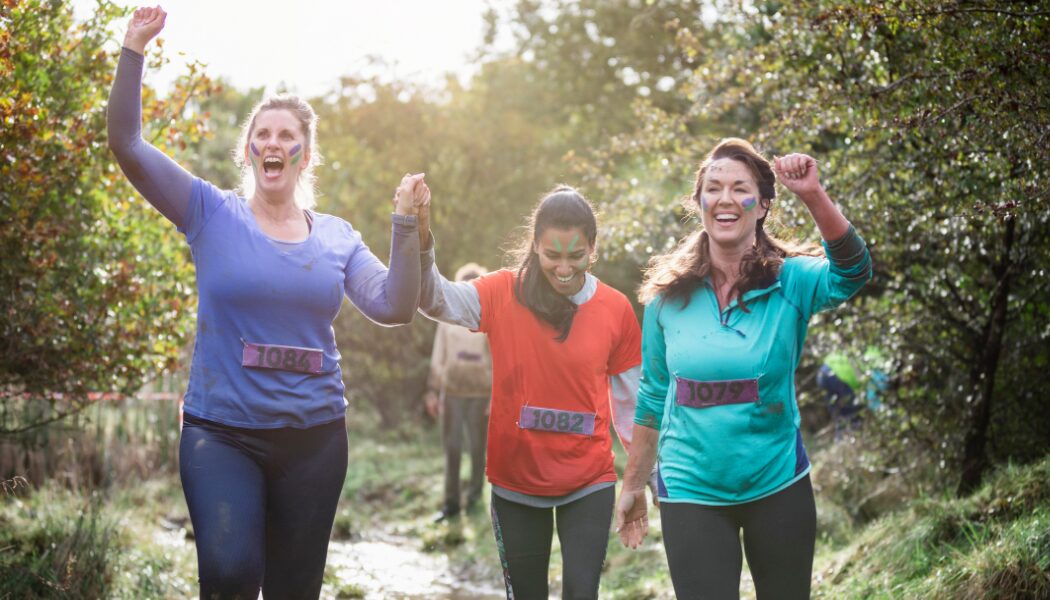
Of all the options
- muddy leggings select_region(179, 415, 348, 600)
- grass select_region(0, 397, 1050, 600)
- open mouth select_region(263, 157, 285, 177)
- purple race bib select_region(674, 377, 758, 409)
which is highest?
open mouth select_region(263, 157, 285, 177)

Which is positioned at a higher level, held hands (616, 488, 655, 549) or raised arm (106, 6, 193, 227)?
raised arm (106, 6, 193, 227)

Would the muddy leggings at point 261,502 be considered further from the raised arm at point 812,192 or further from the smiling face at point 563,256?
the raised arm at point 812,192

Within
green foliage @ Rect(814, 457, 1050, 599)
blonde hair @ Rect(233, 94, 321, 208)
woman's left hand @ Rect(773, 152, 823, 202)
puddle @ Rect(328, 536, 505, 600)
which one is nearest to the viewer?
woman's left hand @ Rect(773, 152, 823, 202)

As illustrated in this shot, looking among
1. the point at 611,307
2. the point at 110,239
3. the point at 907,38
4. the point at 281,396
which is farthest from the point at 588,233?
the point at 110,239

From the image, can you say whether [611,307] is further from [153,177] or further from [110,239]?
[110,239]

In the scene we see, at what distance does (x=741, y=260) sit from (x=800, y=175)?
0.56 meters

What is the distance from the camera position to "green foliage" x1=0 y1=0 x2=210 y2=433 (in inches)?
218

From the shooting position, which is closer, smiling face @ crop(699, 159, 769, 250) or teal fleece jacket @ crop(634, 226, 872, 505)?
teal fleece jacket @ crop(634, 226, 872, 505)

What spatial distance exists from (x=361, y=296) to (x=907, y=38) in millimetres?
3907

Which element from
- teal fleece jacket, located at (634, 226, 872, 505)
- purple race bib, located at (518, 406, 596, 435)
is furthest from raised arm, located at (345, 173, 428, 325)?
teal fleece jacket, located at (634, 226, 872, 505)

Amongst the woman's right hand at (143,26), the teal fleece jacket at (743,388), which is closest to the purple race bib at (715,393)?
the teal fleece jacket at (743,388)

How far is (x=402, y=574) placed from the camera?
8570 millimetres

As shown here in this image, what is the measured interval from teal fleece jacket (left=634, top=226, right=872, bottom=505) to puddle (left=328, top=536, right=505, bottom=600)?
4.44 metres

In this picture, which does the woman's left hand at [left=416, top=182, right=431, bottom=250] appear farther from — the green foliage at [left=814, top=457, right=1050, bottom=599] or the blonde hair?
the green foliage at [left=814, top=457, right=1050, bottom=599]
